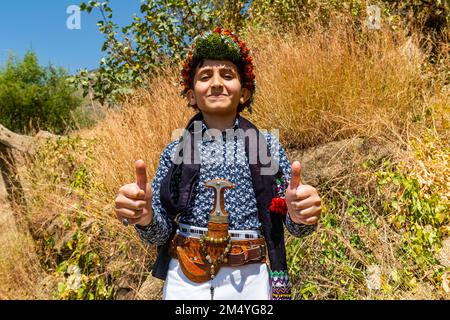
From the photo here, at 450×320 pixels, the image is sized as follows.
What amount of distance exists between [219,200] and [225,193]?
10cm

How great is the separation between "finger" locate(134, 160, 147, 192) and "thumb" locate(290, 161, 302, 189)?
1.48ft

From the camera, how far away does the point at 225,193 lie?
149 centimetres

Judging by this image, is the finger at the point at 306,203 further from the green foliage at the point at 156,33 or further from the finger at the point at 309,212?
the green foliage at the point at 156,33

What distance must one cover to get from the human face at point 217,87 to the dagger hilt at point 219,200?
31 cm

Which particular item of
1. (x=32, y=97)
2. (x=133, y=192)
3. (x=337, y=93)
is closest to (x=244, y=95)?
(x=133, y=192)

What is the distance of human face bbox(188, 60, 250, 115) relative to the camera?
1.52 meters

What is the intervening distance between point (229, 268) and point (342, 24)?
361 centimetres

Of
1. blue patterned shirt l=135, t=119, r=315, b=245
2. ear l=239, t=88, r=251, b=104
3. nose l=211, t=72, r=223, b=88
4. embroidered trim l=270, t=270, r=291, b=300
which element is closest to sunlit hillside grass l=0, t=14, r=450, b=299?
embroidered trim l=270, t=270, r=291, b=300

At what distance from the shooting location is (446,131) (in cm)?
321

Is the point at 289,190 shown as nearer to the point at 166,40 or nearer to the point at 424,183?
the point at 424,183

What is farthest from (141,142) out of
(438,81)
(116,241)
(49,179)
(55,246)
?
(438,81)

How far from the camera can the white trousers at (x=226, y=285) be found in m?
1.40

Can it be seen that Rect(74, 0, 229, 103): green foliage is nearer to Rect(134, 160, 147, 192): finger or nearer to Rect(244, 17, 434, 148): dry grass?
Rect(244, 17, 434, 148): dry grass

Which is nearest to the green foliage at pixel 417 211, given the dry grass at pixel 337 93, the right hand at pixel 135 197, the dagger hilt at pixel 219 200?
the dry grass at pixel 337 93
